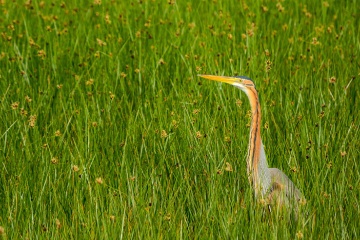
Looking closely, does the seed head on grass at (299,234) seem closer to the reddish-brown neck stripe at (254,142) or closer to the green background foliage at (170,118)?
the green background foliage at (170,118)

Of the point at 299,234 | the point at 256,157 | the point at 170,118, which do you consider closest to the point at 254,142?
the point at 256,157

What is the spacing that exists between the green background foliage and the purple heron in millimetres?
71

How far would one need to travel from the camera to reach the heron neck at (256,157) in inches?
158

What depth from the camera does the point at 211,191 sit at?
3889 mm

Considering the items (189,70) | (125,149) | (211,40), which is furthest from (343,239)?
→ (211,40)

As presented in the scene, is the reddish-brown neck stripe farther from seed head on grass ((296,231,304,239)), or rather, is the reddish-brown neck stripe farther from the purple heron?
seed head on grass ((296,231,304,239))

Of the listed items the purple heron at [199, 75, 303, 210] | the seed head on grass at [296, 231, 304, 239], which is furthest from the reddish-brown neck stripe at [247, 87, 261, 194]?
the seed head on grass at [296, 231, 304, 239]

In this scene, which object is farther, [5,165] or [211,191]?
[5,165]

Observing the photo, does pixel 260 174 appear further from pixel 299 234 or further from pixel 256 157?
pixel 299 234

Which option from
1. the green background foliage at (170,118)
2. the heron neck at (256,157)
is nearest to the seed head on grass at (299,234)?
the green background foliage at (170,118)

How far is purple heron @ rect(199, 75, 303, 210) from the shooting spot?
387 centimetres

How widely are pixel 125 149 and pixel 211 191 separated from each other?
0.71m

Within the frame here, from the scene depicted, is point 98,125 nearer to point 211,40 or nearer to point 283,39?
point 211,40

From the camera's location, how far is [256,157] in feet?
13.4
